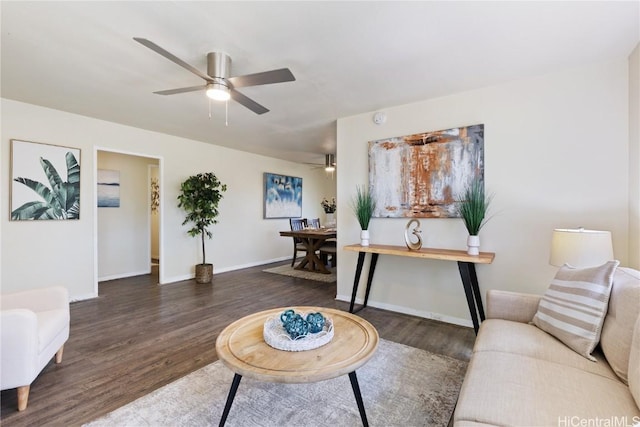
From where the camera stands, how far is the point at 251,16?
1806 millimetres

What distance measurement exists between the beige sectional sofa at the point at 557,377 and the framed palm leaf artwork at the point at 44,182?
458 centimetres

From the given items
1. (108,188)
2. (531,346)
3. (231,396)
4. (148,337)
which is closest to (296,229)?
(108,188)

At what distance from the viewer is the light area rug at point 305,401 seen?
160 centimetres

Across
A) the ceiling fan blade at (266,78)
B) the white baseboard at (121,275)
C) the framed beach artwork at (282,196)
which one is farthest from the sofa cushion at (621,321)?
the white baseboard at (121,275)

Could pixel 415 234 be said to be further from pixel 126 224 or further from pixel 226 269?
pixel 126 224

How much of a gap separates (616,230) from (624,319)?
1485 millimetres

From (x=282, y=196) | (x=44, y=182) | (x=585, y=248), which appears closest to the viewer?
(x=585, y=248)

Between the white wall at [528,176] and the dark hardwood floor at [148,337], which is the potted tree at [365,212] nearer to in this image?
the white wall at [528,176]

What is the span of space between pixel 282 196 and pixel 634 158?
5.75 m

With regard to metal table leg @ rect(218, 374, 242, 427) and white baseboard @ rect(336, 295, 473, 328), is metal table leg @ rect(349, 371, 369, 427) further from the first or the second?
white baseboard @ rect(336, 295, 473, 328)

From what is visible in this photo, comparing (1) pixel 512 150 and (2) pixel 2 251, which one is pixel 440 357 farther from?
(2) pixel 2 251

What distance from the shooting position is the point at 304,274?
537 centimetres

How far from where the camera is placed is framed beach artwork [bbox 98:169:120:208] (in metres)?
4.94

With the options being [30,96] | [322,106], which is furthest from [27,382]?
[322,106]
